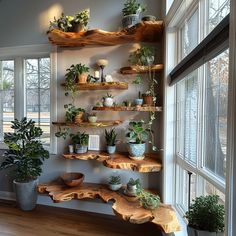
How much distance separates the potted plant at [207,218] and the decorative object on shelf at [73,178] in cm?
185

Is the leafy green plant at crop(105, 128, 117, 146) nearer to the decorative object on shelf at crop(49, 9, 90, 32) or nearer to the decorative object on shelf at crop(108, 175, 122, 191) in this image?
the decorative object on shelf at crop(108, 175, 122, 191)

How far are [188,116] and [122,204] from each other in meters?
1.19

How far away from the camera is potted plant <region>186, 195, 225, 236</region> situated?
108 centimetres

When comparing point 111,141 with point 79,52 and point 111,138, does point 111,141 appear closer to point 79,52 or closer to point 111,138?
point 111,138

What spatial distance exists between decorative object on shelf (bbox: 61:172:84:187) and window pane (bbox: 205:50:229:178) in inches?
69.0

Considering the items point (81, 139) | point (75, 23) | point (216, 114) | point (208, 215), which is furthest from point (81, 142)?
point (208, 215)

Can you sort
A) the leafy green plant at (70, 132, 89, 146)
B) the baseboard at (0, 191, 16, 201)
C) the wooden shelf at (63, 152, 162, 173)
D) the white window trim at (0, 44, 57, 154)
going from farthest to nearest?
the baseboard at (0, 191, 16, 201) → the white window trim at (0, 44, 57, 154) → the leafy green plant at (70, 132, 89, 146) → the wooden shelf at (63, 152, 162, 173)

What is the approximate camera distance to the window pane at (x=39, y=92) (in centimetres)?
324

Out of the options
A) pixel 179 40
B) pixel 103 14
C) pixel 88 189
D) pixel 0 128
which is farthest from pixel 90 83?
pixel 0 128

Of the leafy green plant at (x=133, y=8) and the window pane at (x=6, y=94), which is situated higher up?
the leafy green plant at (x=133, y=8)

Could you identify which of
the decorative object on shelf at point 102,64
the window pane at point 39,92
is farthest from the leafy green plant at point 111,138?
the window pane at point 39,92

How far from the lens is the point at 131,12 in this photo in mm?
2592

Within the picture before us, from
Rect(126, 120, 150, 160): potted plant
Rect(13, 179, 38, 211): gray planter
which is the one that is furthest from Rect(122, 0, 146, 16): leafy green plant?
Rect(13, 179, 38, 211): gray planter

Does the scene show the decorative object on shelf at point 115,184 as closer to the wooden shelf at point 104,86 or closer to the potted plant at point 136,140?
the potted plant at point 136,140
